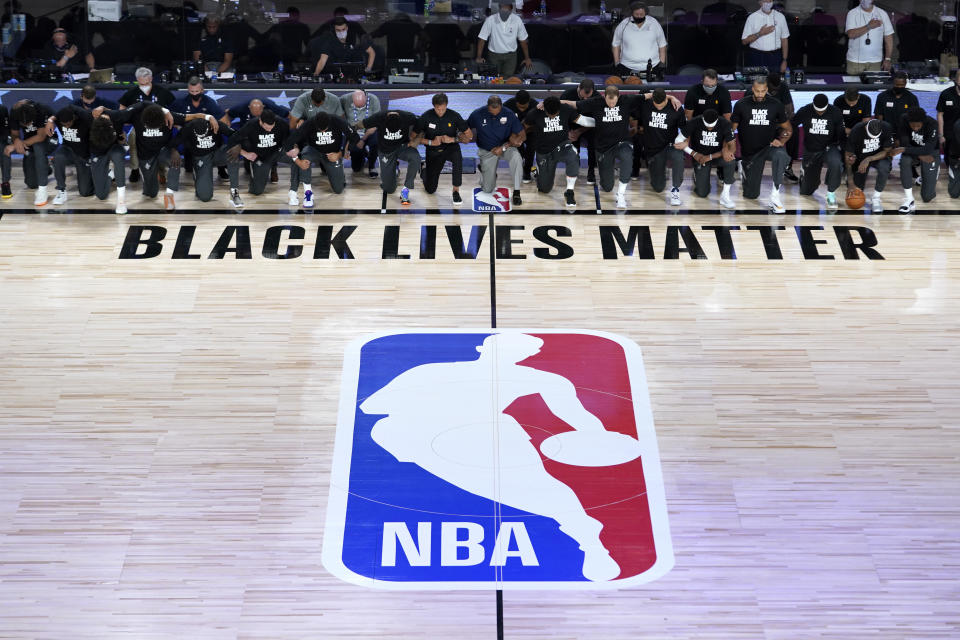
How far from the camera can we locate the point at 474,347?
1345 centimetres

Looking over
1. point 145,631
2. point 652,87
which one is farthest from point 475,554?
point 652,87

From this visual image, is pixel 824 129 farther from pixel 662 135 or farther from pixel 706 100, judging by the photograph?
pixel 662 135

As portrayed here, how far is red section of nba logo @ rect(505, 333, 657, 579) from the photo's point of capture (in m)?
10.8

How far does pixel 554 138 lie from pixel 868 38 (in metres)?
6.15

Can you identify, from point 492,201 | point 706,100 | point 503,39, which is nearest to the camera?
point 492,201

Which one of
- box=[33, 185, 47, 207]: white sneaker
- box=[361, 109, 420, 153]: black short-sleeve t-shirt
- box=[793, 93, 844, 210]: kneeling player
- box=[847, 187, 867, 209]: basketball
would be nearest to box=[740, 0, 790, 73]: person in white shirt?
box=[793, 93, 844, 210]: kneeling player

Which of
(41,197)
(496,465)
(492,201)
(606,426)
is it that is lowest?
(496,465)

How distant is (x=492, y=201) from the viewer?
1722 cm

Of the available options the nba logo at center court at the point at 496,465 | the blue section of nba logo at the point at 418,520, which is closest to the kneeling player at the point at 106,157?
the nba logo at center court at the point at 496,465

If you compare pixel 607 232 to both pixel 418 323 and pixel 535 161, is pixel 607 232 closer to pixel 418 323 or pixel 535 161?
pixel 535 161

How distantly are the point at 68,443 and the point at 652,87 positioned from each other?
10.7m

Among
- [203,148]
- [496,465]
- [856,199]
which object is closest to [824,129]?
[856,199]

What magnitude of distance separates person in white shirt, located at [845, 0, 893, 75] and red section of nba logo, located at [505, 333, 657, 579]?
891 centimetres

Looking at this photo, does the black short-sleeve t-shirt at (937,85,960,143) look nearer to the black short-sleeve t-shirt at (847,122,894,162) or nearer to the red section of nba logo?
the black short-sleeve t-shirt at (847,122,894,162)
